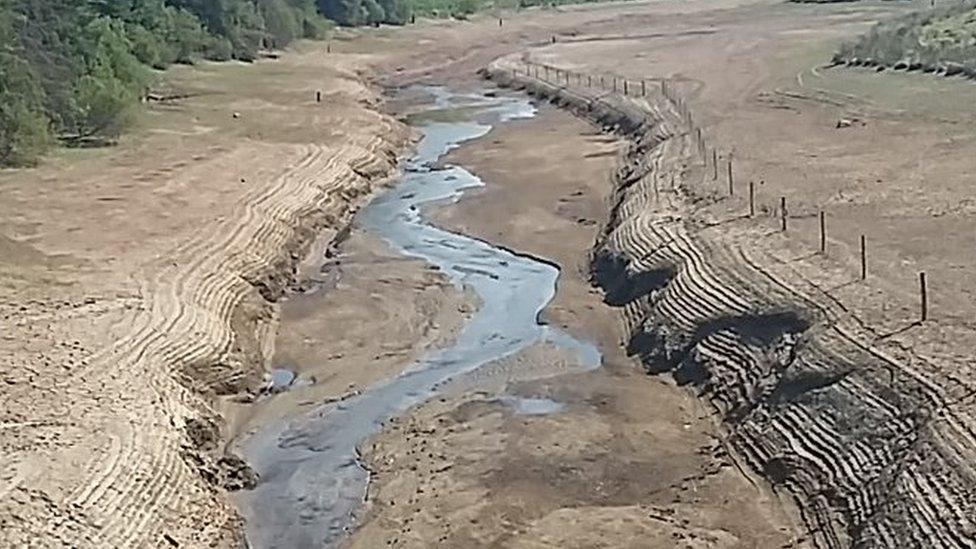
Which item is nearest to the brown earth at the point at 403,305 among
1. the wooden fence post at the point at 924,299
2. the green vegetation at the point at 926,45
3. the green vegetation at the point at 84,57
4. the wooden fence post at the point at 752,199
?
the wooden fence post at the point at 924,299

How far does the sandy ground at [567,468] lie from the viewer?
2375cm

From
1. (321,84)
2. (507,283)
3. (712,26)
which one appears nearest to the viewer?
(507,283)

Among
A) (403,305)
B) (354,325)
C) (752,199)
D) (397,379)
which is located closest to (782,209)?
(752,199)

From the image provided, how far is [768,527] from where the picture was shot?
77.4ft

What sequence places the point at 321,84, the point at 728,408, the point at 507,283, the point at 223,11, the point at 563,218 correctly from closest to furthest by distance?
the point at 728,408
the point at 507,283
the point at 563,218
the point at 321,84
the point at 223,11

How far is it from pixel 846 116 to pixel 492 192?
1342 cm

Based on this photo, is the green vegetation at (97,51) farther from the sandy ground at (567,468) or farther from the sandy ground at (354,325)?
the sandy ground at (567,468)

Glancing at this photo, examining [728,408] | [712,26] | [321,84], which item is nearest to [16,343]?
[728,408]

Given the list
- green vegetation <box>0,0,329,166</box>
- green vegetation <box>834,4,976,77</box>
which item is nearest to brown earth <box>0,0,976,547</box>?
green vegetation <box>0,0,329,166</box>

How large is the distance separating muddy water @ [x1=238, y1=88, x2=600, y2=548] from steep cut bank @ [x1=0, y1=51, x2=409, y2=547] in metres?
0.86

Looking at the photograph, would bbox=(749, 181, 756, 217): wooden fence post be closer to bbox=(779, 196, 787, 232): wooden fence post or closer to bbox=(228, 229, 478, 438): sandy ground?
bbox=(779, 196, 787, 232): wooden fence post

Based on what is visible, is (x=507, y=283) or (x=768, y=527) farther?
(x=507, y=283)

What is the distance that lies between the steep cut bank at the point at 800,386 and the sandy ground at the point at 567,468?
0.66 metres

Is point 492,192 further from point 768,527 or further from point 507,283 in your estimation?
point 768,527
